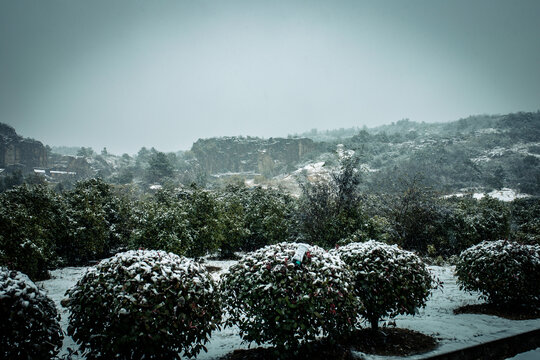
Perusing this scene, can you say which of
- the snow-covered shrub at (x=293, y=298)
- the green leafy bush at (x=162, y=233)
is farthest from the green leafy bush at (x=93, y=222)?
the snow-covered shrub at (x=293, y=298)

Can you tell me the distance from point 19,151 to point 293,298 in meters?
119

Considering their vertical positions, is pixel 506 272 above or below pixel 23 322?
below

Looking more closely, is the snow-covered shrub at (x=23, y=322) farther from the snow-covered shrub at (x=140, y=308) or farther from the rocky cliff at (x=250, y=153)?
the rocky cliff at (x=250, y=153)

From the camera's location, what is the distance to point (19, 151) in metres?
87.9

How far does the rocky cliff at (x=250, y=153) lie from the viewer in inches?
5153

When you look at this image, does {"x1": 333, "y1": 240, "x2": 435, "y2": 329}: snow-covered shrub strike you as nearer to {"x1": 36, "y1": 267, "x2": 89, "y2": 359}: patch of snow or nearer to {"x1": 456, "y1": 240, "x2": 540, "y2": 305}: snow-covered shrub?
{"x1": 456, "y1": 240, "x2": 540, "y2": 305}: snow-covered shrub

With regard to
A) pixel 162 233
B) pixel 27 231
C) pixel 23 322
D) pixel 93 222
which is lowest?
pixel 93 222

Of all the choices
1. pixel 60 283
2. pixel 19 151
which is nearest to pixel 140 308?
pixel 60 283

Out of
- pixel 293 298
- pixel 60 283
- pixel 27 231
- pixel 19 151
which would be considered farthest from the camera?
pixel 19 151

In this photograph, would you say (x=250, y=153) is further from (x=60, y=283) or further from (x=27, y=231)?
(x=27, y=231)

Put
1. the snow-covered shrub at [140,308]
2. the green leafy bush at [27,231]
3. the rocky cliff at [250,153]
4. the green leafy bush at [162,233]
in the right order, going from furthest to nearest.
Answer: the rocky cliff at [250,153] < the green leafy bush at [162,233] < the green leafy bush at [27,231] < the snow-covered shrub at [140,308]

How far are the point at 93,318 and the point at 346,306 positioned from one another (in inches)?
120

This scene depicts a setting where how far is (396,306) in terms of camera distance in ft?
13.9

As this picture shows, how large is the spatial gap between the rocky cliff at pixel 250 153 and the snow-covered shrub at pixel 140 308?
122172 millimetres
